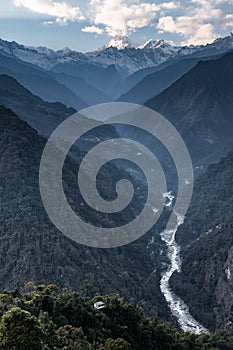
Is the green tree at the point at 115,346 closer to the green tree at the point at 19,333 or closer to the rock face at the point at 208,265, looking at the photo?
the green tree at the point at 19,333

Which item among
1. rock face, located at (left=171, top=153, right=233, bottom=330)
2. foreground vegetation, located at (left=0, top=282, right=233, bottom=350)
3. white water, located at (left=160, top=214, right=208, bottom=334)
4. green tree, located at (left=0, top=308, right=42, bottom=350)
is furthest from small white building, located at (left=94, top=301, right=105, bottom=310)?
rock face, located at (left=171, top=153, right=233, bottom=330)

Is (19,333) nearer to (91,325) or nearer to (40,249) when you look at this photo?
(91,325)

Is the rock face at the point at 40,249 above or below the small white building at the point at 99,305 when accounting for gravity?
above

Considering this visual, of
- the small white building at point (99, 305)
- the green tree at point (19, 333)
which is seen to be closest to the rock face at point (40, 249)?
the small white building at point (99, 305)

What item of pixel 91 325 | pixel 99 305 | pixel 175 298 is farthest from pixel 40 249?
pixel 175 298

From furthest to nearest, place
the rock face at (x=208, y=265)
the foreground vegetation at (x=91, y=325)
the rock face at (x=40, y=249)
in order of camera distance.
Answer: the rock face at (x=208, y=265) < the rock face at (x=40, y=249) < the foreground vegetation at (x=91, y=325)

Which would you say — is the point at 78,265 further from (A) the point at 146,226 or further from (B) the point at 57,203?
(A) the point at 146,226

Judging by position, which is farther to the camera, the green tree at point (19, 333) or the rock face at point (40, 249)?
the rock face at point (40, 249)
